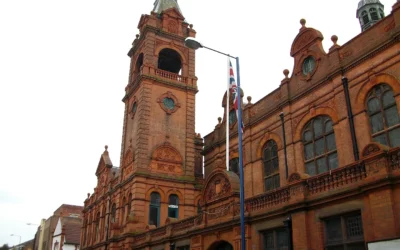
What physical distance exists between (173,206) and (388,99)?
66.2 feet

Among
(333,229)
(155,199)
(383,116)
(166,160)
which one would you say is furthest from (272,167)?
(166,160)

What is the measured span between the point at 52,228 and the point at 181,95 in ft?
152

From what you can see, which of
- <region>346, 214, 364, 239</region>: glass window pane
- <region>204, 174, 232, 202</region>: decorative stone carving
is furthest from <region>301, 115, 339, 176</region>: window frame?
<region>346, 214, 364, 239</region>: glass window pane

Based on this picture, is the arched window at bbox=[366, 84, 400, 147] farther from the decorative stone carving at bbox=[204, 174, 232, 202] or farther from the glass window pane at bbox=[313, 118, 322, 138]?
the decorative stone carving at bbox=[204, 174, 232, 202]

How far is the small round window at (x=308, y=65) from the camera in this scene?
25.1 meters

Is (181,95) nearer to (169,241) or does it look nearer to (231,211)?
(169,241)

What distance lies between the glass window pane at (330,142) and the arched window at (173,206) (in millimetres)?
15905

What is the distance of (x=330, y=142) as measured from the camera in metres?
22.7

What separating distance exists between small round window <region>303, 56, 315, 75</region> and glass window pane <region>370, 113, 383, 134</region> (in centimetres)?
580

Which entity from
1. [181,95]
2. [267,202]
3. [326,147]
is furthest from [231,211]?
[181,95]

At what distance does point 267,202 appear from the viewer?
19.0 m

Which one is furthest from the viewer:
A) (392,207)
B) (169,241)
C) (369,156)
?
(169,241)

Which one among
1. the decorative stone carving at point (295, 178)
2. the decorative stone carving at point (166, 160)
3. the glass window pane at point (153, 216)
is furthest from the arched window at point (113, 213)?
the decorative stone carving at point (295, 178)

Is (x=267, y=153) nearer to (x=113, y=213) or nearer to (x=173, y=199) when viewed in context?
(x=173, y=199)
